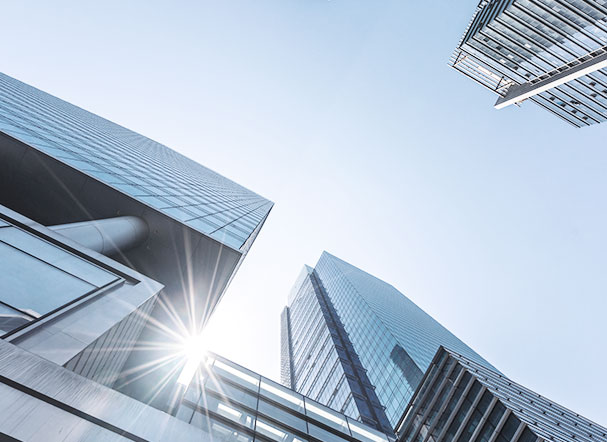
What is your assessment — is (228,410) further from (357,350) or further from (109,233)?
(357,350)

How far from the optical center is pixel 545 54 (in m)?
56.3

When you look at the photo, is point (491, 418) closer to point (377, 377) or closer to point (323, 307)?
point (377, 377)

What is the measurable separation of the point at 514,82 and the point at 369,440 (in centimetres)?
7281

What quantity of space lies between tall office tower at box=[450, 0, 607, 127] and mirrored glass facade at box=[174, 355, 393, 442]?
55586 millimetres

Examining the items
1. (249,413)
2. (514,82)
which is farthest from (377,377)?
(249,413)

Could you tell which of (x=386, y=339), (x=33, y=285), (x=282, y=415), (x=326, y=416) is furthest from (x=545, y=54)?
(x=33, y=285)

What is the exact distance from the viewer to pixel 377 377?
2958 inches

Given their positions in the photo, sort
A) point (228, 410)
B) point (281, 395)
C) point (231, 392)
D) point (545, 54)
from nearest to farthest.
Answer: point (228, 410), point (231, 392), point (281, 395), point (545, 54)

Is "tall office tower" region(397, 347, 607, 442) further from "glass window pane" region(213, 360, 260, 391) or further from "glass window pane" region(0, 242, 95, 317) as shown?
"glass window pane" region(0, 242, 95, 317)

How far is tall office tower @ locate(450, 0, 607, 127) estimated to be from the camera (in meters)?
49.5

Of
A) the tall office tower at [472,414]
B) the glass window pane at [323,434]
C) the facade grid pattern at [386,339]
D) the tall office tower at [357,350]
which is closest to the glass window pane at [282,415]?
the glass window pane at [323,434]

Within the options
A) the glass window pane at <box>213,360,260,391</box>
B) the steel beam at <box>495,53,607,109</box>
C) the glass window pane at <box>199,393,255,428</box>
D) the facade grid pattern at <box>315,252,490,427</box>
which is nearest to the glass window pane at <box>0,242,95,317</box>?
the glass window pane at <box>199,393,255,428</box>

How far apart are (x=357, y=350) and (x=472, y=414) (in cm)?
6479

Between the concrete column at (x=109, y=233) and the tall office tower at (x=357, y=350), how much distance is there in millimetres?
52193
